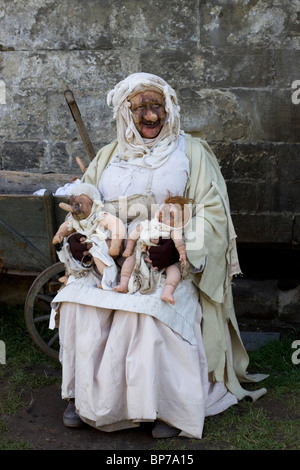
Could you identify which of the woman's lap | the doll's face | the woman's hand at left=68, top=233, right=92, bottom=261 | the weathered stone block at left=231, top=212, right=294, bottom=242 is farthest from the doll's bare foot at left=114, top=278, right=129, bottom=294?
the weathered stone block at left=231, top=212, right=294, bottom=242

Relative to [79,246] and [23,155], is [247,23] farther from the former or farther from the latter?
[79,246]

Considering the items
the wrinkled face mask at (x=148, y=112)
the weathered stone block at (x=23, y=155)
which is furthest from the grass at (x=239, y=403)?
the wrinkled face mask at (x=148, y=112)

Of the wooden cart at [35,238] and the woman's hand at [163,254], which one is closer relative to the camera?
the woman's hand at [163,254]

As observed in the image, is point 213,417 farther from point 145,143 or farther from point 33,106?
point 33,106

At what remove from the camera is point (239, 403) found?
420 cm

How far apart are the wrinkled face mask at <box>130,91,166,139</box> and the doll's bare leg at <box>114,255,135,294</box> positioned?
860 millimetres

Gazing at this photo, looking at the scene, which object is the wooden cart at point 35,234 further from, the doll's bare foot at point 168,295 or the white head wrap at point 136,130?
the doll's bare foot at point 168,295

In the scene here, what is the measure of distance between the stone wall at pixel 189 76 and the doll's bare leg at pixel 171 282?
1931mm

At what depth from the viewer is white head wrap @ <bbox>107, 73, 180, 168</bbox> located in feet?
13.5

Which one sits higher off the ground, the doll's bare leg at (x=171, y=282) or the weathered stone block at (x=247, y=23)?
the weathered stone block at (x=247, y=23)

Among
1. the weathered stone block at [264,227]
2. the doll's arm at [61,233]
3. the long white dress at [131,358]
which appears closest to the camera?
the long white dress at [131,358]

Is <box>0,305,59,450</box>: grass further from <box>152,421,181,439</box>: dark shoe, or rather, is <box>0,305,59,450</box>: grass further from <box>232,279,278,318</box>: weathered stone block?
<box>232,279,278,318</box>: weathered stone block

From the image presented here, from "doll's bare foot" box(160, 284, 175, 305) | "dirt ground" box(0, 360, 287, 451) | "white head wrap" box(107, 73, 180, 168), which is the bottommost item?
"dirt ground" box(0, 360, 287, 451)

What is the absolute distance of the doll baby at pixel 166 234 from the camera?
3.74 metres
